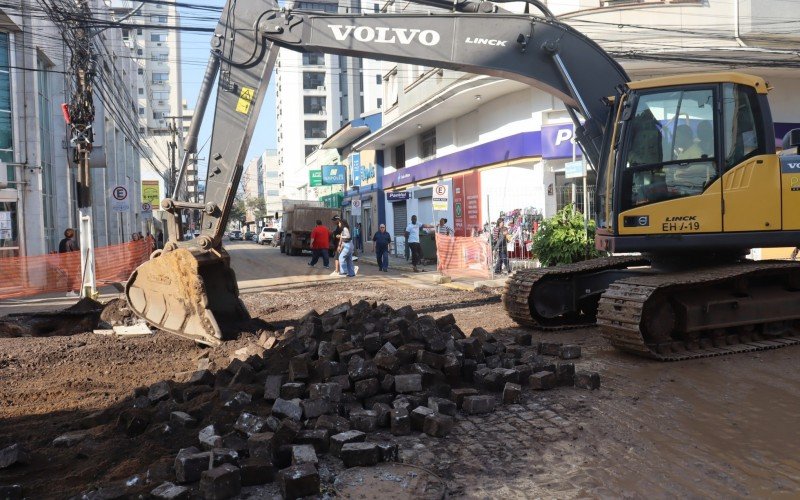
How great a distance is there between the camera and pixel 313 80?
8738 cm

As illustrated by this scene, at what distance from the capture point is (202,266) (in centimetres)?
845

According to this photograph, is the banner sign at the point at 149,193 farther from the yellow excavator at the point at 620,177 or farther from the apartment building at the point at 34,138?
the yellow excavator at the point at 620,177

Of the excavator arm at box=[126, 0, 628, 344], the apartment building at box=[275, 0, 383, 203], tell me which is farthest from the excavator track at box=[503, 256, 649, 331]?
the apartment building at box=[275, 0, 383, 203]

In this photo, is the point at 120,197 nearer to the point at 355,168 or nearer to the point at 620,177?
the point at 620,177

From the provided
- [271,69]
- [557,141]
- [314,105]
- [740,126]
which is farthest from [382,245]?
[314,105]

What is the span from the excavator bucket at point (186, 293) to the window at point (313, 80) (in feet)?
268

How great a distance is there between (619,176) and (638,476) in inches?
175

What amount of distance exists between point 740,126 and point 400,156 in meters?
29.3

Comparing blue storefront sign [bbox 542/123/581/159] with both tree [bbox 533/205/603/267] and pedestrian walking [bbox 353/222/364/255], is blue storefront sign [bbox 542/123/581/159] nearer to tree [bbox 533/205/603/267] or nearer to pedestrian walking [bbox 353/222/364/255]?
tree [bbox 533/205/603/267]

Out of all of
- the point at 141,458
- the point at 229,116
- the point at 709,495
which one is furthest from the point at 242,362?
the point at 709,495

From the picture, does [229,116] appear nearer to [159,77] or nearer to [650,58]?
[650,58]

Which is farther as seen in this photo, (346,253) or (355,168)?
(355,168)

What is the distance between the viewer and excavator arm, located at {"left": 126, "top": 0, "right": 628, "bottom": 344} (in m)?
8.24

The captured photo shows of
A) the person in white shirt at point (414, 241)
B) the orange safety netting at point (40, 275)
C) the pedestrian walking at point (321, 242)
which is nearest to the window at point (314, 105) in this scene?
the pedestrian walking at point (321, 242)
